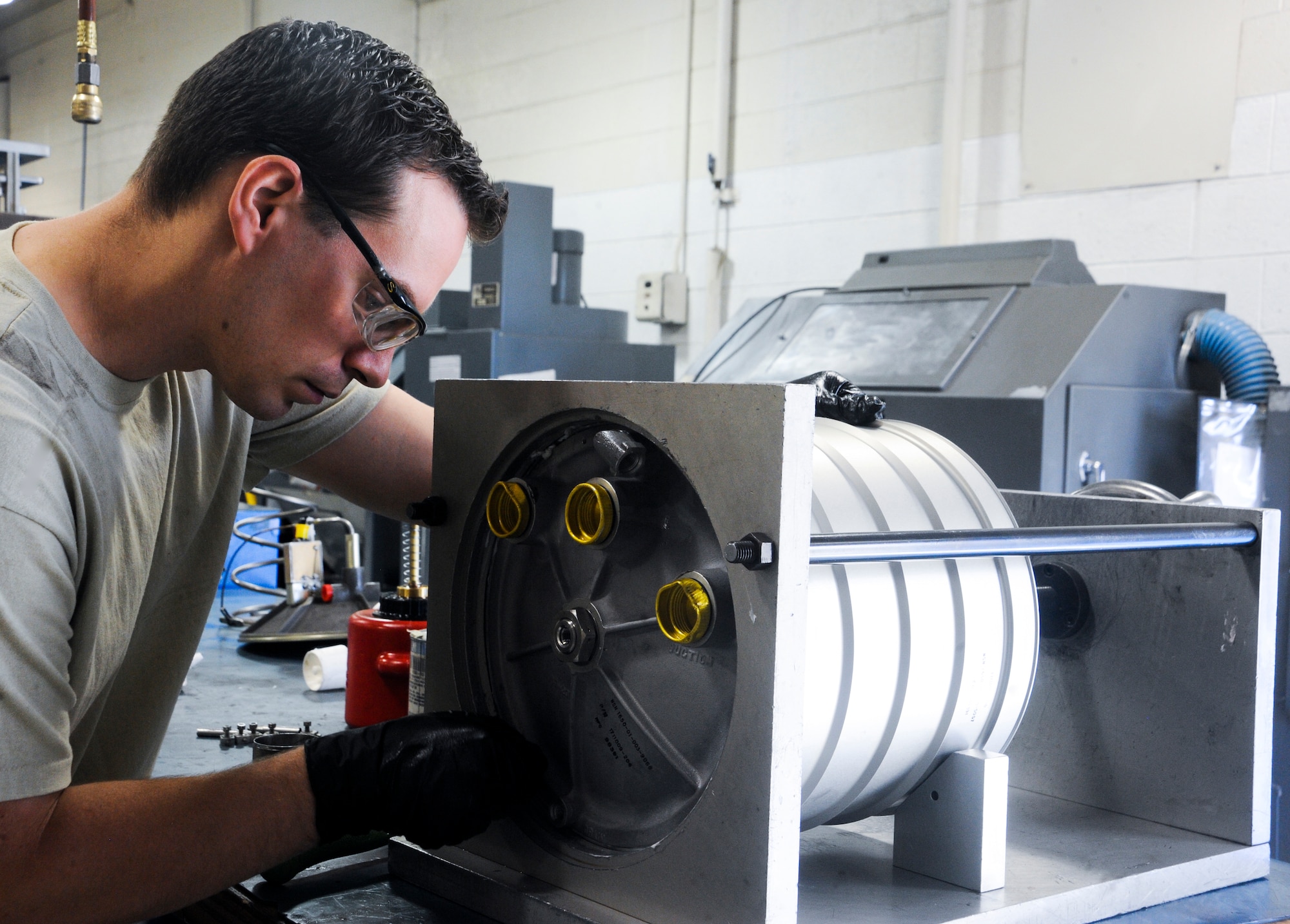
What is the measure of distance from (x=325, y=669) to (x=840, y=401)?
0.78m

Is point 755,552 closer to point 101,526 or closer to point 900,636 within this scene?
point 900,636

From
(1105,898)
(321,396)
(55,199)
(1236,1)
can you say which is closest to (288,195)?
(321,396)

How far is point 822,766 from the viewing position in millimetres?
751

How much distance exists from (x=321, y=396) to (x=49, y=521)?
0.25 metres

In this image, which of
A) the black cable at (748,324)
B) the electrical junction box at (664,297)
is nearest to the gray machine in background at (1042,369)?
the black cable at (748,324)

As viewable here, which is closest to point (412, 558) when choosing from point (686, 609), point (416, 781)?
point (416, 781)

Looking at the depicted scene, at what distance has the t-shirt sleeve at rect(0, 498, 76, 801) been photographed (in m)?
0.70

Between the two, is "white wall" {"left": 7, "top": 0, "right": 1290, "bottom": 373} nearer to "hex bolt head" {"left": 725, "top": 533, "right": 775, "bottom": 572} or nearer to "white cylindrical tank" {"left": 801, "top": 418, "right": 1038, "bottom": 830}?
"white cylindrical tank" {"left": 801, "top": 418, "right": 1038, "bottom": 830}

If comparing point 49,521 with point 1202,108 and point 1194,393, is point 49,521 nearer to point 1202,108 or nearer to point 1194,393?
point 1194,393

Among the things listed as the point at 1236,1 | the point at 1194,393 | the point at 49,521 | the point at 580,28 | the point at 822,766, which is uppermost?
the point at 580,28

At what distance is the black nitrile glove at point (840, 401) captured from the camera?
0.95 m

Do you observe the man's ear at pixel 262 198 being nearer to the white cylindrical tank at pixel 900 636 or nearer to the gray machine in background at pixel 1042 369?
the white cylindrical tank at pixel 900 636

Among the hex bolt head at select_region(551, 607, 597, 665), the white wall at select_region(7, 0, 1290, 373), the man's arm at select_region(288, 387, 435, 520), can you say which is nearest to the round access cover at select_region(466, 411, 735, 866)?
the hex bolt head at select_region(551, 607, 597, 665)

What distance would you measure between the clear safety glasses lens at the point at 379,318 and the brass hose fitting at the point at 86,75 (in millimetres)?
950
